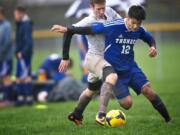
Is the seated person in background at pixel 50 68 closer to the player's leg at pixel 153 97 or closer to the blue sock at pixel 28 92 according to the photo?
the blue sock at pixel 28 92

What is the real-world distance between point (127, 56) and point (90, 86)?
757 mm

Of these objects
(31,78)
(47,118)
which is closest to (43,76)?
(31,78)

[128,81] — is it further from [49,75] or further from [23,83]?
[49,75]

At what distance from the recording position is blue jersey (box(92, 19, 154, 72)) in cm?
1117

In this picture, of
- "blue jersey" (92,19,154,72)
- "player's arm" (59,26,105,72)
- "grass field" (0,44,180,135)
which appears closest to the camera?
"grass field" (0,44,180,135)

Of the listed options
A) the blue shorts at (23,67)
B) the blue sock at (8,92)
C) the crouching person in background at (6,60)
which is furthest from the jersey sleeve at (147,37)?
the blue sock at (8,92)

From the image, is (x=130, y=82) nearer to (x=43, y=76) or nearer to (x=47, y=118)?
(x=47, y=118)

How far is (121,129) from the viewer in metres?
10.8

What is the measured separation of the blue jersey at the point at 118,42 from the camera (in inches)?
440

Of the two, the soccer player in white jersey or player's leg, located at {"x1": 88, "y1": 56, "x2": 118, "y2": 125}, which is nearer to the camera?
player's leg, located at {"x1": 88, "y1": 56, "x2": 118, "y2": 125}

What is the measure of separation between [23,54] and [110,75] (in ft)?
22.9

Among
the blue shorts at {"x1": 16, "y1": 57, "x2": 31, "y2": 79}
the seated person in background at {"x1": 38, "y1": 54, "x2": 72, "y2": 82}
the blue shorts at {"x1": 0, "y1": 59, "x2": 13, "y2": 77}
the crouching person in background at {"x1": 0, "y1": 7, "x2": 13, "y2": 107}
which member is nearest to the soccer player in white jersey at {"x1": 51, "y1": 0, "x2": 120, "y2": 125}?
the blue shorts at {"x1": 16, "y1": 57, "x2": 31, "y2": 79}

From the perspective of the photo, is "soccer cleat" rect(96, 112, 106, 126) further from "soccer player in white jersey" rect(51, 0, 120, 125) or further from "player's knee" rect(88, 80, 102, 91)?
"player's knee" rect(88, 80, 102, 91)

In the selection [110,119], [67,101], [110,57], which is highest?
[110,57]
